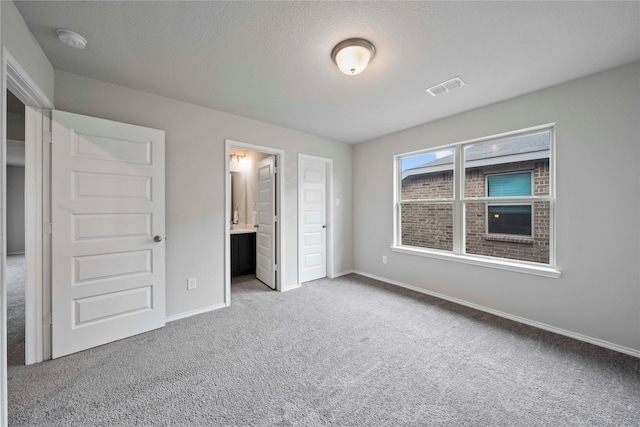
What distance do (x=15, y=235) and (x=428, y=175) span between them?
386 inches

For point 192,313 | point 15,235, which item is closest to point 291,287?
point 192,313

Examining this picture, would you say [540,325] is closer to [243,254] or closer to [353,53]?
[353,53]

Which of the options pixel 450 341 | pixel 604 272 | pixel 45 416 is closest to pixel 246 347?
pixel 45 416

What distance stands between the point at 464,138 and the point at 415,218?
1323 mm

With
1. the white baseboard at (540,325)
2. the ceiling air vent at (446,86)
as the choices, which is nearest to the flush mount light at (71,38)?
the ceiling air vent at (446,86)

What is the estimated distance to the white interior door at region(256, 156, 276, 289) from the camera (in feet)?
12.3

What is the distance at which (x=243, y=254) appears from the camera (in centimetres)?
450

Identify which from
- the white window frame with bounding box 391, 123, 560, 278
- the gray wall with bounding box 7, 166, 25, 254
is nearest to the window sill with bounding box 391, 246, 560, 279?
the white window frame with bounding box 391, 123, 560, 278

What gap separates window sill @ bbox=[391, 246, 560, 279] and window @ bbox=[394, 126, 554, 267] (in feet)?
0.15

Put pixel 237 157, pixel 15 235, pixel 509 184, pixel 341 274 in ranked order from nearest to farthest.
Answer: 1. pixel 509 184
2. pixel 341 274
3. pixel 237 157
4. pixel 15 235

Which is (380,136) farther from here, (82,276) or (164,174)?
(82,276)

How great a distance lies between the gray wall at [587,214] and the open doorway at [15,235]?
4432 mm

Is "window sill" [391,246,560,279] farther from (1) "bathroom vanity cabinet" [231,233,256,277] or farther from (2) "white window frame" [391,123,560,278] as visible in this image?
(1) "bathroom vanity cabinet" [231,233,256,277]

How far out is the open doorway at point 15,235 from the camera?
7.44 feet
